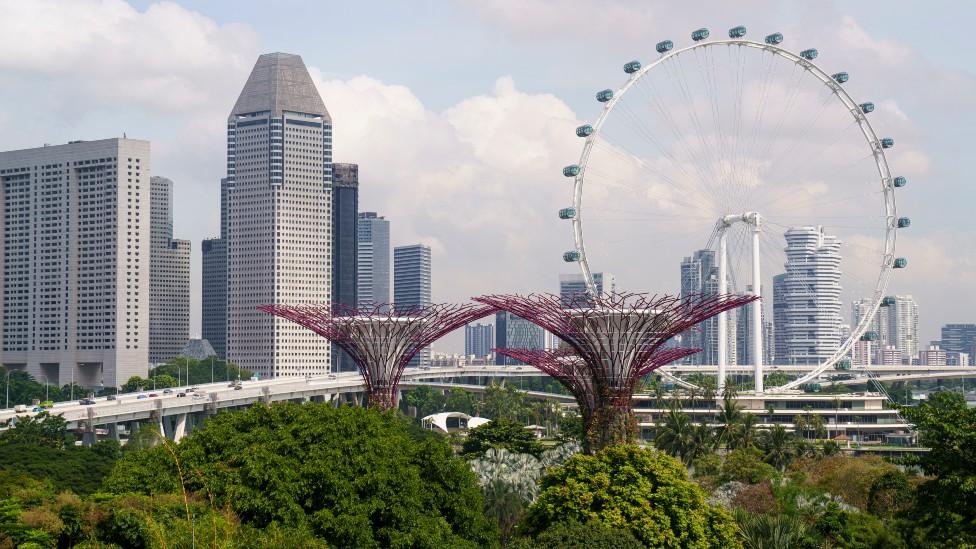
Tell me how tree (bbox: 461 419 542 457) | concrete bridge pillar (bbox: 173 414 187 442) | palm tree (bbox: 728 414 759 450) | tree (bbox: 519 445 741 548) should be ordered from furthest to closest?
concrete bridge pillar (bbox: 173 414 187 442) < tree (bbox: 461 419 542 457) < palm tree (bbox: 728 414 759 450) < tree (bbox: 519 445 741 548)

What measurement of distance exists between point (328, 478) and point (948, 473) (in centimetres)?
2628

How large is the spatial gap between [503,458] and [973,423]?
54677 millimetres

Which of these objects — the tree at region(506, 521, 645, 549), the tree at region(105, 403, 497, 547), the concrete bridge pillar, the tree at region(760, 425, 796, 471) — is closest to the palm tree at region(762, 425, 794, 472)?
the tree at region(760, 425, 796, 471)

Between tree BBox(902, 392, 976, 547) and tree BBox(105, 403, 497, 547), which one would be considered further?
tree BBox(105, 403, 497, 547)

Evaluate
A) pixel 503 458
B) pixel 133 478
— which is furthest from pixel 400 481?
pixel 503 458

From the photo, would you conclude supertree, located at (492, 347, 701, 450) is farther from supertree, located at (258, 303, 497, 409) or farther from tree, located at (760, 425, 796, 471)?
tree, located at (760, 425, 796, 471)

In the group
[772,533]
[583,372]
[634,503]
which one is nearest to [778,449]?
[583,372]

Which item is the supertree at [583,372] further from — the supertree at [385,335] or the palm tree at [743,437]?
the palm tree at [743,437]

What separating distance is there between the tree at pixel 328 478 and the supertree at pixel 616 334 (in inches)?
1110

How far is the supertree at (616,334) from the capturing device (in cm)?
8731

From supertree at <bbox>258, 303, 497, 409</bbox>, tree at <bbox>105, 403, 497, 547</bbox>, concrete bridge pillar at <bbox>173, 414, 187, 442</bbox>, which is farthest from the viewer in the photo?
concrete bridge pillar at <bbox>173, 414, 187, 442</bbox>

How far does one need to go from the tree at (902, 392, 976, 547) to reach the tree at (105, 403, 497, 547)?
20.9 metres

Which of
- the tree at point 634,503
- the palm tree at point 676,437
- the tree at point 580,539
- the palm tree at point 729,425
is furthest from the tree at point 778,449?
the tree at point 580,539

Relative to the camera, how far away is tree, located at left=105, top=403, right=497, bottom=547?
5344 centimetres
